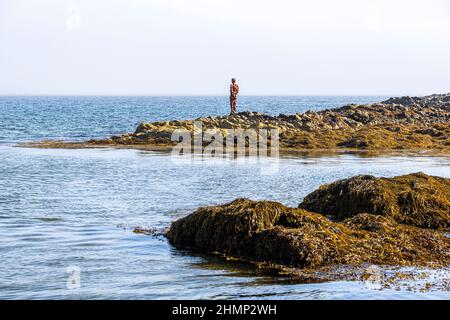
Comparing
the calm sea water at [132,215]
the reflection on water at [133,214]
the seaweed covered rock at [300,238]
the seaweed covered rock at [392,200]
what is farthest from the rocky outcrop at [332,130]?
the seaweed covered rock at [300,238]

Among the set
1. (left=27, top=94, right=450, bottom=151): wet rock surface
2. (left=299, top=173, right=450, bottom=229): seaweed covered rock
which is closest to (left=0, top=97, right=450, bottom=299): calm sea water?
(left=299, top=173, right=450, bottom=229): seaweed covered rock

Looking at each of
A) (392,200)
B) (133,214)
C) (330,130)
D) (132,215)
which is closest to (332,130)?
(330,130)

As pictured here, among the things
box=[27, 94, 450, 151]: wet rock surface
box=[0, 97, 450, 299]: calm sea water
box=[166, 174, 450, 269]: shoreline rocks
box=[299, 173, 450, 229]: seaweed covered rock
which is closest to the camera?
box=[0, 97, 450, 299]: calm sea water

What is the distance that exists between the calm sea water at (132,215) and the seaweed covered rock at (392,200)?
2.52 m

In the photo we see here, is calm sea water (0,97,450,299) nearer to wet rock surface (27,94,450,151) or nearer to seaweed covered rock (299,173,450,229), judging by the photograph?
seaweed covered rock (299,173,450,229)

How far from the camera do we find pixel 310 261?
11570 millimetres

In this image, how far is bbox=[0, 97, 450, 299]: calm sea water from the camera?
1034cm

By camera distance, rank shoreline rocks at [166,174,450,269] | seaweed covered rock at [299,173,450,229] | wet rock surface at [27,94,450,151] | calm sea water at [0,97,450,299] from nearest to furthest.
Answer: calm sea water at [0,97,450,299] → shoreline rocks at [166,174,450,269] → seaweed covered rock at [299,173,450,229] → wet rock surface at [27,94,450,151]

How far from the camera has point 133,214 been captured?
17.2 meters

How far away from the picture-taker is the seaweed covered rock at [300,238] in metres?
11.8

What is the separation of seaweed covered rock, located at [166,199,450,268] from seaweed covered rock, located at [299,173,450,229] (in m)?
1.20
